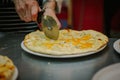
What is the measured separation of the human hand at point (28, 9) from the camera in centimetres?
125

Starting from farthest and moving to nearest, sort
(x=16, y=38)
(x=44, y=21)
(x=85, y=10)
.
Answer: (x=85, y=10) → (x=16, y=38) → (x=44, y=21)

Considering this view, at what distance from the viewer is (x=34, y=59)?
104 centimetres

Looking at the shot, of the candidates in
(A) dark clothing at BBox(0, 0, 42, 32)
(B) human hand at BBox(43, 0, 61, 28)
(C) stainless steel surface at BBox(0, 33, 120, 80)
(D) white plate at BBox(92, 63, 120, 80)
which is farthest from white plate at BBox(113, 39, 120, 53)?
(A) dark clothing at BBox(0, 0, 42, 32)

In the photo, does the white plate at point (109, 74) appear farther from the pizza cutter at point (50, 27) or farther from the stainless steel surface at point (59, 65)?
the pizza cutter at point (50, 27)

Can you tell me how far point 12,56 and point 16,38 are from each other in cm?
25

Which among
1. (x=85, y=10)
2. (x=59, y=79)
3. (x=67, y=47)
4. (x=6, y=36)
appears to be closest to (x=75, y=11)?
(x=85, y=10)

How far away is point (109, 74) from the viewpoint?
833mm

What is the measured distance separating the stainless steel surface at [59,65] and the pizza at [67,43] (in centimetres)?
3

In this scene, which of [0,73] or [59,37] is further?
[59,37]

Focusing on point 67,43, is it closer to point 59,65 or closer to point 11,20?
point 59,65

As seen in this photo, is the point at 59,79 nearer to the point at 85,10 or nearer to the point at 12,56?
the point at 12,56

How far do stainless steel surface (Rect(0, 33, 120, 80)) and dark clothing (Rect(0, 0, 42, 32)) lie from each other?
1.65 feet

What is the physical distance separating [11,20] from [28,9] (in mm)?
413

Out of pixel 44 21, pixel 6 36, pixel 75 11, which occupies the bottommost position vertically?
pixel 75 11
